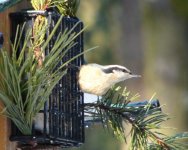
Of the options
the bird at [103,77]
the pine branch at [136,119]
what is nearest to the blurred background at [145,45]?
the pine branch at [136,119]

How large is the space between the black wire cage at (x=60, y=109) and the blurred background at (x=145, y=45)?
6.10m

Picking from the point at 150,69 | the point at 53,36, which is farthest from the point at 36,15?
the point at 150,69

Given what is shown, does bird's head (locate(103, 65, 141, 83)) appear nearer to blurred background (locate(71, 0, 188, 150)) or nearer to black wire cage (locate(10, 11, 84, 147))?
black wire cage (locate(10, 11, 84, 147))

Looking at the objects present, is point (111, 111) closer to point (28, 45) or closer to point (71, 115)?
point (71, 115)

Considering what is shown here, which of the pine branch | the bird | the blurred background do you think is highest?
the blurred background

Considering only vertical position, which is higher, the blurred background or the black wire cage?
the blurred background

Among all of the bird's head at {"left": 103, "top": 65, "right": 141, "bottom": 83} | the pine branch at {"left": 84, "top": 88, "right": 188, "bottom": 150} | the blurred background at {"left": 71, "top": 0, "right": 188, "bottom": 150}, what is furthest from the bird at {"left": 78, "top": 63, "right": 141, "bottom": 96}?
the blurred background at {"left": 71, "top": 0, "right": 188, "bottom": 150}

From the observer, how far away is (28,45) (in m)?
4.36

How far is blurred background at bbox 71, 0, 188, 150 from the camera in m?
11.3

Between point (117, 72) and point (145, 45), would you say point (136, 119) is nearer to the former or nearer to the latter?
point (117, 72)

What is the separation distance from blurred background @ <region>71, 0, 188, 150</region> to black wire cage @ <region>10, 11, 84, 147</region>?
20.0 ft

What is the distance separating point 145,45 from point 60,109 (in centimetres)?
789

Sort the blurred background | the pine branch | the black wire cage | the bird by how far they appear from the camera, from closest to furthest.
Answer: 1. the black wire cage
2. the bird
3. the pine branch
4. the blurred background

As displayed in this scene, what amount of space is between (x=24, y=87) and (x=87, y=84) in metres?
0.41
